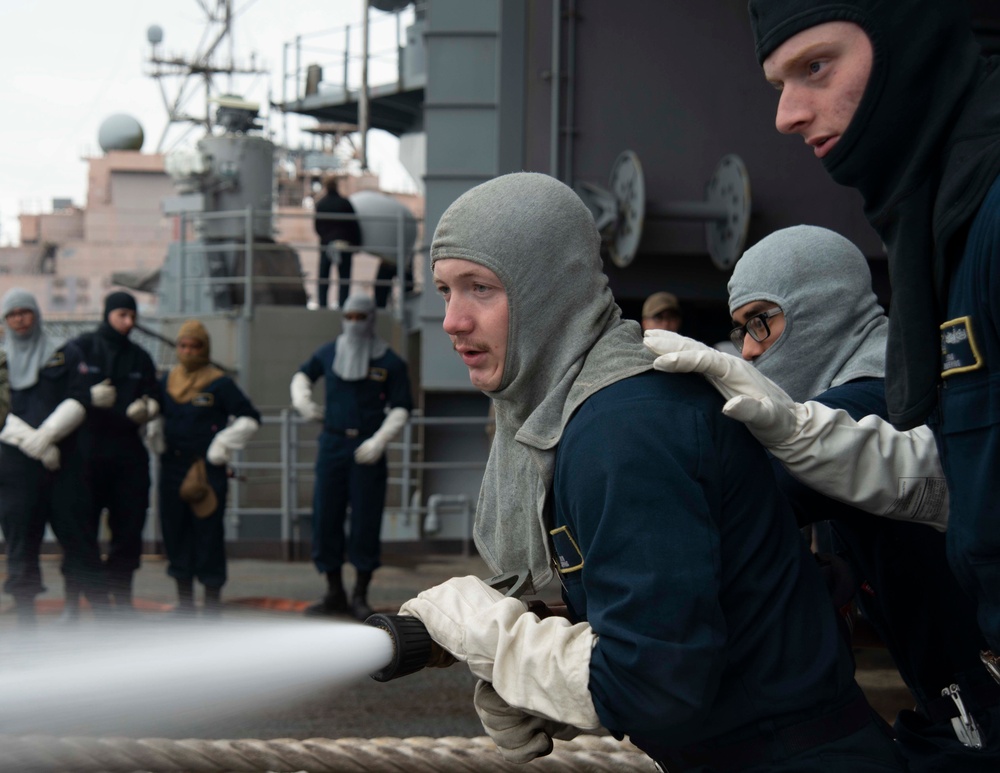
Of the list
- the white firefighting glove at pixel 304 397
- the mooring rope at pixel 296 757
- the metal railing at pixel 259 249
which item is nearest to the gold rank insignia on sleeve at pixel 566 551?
the mooring rope at pixel 296 757

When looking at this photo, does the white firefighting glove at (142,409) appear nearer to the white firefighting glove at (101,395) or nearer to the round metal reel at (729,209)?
the white firefighting glove at (101,395)

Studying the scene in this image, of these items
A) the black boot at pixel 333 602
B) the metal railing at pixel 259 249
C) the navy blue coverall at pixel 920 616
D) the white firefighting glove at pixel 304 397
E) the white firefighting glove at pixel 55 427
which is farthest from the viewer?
the metal railing at pixel 259 249

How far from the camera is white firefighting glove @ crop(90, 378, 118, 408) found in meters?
7.50

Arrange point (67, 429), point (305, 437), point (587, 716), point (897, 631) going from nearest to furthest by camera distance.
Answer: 1. point (587, 716)
2. point (897, 631)
3. point (67, 429)
4. point (305, 437)

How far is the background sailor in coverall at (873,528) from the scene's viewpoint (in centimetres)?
219

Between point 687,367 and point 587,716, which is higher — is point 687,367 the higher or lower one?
the higher one

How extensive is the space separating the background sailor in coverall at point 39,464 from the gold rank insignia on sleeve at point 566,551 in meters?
→ 5.91

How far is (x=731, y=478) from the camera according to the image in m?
1.75

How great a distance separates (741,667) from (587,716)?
24 cm

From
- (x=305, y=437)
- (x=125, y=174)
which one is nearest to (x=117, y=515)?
(x=305, y=437)

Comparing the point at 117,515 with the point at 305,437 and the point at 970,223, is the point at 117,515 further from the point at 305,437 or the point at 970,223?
the point at 970,223

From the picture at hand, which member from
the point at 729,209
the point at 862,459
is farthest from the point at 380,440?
the point at 862,459

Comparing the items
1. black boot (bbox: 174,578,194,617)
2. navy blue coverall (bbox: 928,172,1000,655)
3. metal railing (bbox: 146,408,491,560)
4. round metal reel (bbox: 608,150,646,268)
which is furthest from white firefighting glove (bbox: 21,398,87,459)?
navy blue coverall (bbox: 928,172,1000,655)

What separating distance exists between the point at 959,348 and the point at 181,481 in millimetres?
6960
